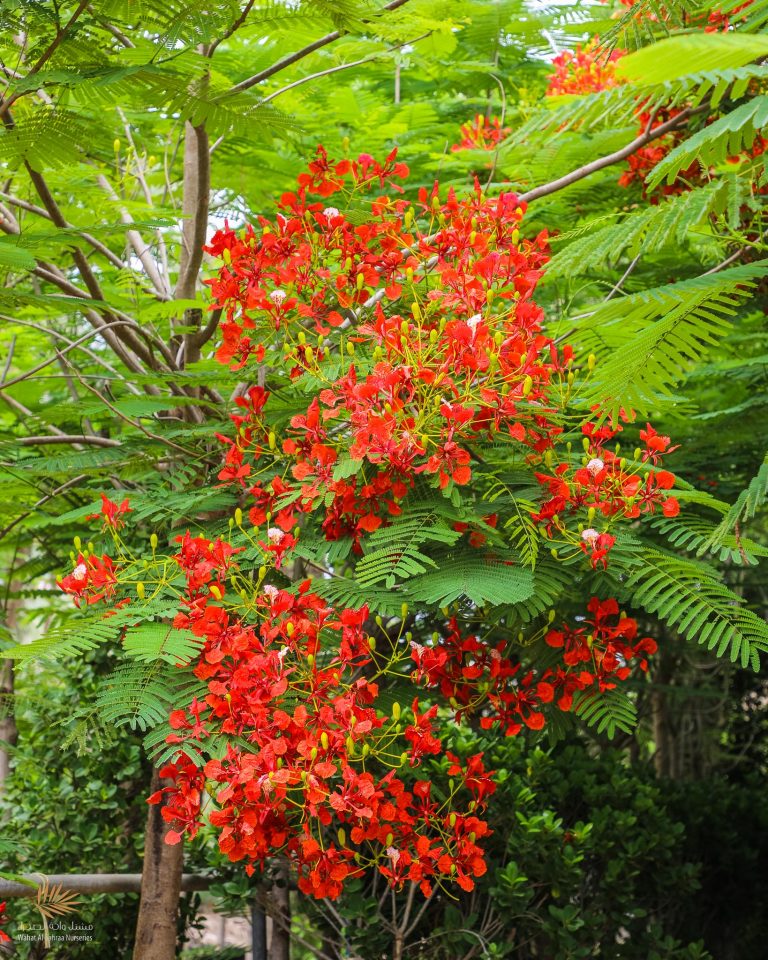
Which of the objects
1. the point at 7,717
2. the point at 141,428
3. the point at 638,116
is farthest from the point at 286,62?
the point at 7,717

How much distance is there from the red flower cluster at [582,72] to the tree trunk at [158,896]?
351 cm

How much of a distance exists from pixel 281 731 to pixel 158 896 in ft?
4.60

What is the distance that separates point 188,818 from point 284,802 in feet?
0.87

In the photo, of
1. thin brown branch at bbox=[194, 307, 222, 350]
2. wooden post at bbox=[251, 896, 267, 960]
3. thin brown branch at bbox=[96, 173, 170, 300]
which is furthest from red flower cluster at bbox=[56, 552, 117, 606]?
wooden post at bbox=[251, 896, 267, 960]

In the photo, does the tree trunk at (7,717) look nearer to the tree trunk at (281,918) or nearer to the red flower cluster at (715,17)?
the tree trunk at (281,918)

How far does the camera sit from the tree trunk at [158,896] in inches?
136

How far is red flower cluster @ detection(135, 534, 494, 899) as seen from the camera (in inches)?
95.7

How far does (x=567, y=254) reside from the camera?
2.86m

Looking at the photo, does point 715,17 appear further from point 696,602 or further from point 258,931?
point 258,931

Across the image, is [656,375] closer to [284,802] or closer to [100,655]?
[284,802]

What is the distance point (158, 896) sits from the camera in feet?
11.4

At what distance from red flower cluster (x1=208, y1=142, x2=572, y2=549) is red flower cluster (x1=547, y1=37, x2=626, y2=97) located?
5.54 ft

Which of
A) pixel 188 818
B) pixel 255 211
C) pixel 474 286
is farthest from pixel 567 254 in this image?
pixel 255 211

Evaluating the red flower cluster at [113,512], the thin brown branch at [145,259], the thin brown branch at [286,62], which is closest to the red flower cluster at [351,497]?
the red flower cluster at [113,512]
